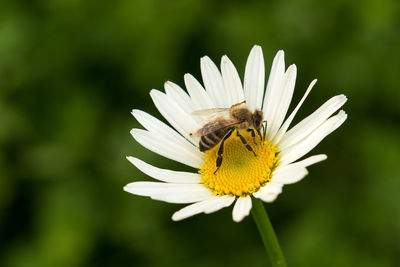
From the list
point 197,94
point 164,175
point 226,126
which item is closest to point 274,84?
point 226,126

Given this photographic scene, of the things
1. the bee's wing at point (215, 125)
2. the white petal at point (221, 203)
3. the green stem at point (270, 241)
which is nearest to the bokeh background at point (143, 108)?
the bee's wing at point (215, 125)

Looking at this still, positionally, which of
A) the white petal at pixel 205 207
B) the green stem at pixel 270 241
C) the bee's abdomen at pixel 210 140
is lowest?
the green stem at pixel 270 241

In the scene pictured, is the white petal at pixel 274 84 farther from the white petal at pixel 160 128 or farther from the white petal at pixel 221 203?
the white petal at pixel 221 203

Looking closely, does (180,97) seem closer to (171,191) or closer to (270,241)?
(171,191)

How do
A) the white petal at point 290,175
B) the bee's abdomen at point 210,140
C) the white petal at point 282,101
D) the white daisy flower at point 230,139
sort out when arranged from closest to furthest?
1. the white petal at point 290,175
2. the white daisy flower at point 230,139
3. the white petal at point 282,101
4. the bee's abdomen at point 210,140

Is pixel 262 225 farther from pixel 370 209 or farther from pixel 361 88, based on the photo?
pixel 361 88

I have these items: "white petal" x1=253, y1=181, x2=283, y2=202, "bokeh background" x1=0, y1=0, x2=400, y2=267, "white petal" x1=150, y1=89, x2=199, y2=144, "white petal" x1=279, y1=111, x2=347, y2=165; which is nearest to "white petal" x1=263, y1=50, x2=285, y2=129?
"white petal" x1=279, y1=111, x2=347, y2=165

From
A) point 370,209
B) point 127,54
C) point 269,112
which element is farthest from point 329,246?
point 127,54
